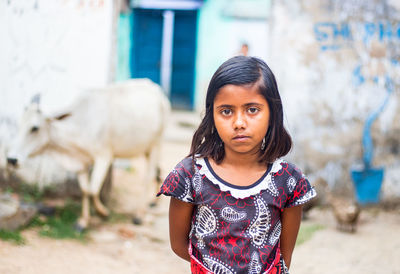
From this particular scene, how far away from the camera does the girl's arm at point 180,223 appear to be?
173 cm

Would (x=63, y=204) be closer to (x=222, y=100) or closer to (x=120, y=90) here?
(x=120, y=90)

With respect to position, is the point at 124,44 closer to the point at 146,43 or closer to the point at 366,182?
the point at 146,43

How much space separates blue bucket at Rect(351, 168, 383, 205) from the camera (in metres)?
5.31

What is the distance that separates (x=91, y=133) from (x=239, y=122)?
10.2ft

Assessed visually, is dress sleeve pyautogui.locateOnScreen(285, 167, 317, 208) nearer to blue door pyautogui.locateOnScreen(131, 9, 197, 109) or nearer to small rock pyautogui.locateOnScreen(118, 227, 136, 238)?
small rock pyautogui.locateOnScreen(118, 227, 136, 238)

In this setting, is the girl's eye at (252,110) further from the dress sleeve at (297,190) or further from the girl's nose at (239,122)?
the dress sleeve at (297,190)

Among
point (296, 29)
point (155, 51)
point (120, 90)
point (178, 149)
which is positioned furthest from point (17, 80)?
point (155, 51)

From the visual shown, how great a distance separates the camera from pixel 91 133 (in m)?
4.45

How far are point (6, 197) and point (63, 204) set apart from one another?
0.72 m

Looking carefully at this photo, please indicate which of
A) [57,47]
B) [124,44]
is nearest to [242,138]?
[57,47]

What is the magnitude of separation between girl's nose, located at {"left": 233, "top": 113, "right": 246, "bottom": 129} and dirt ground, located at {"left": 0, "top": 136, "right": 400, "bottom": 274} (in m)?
2.52

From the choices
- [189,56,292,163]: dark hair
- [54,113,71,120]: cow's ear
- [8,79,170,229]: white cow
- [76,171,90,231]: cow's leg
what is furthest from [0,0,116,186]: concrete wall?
[189,56,292,163]: dark hair

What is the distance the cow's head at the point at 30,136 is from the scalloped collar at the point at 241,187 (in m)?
2.92

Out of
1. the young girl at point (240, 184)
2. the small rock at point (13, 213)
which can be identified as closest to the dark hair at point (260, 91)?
the young girl at point (240, 184)
